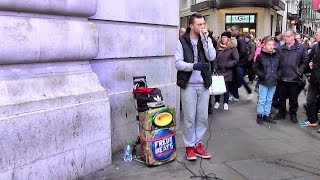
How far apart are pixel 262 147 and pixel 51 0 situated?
3880mm

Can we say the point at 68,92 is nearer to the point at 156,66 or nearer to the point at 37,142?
the point at 37,142

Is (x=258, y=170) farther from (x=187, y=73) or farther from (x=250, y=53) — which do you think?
(x=250, y=53)

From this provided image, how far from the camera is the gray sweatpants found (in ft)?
16.9

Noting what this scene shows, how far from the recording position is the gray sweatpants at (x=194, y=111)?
5.15m

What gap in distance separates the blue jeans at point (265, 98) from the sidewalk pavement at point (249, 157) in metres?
0.31

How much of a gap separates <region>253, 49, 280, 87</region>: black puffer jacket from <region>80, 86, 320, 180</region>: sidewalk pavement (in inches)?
34.8

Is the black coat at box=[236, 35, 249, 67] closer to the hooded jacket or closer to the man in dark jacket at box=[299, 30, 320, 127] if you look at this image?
the hooded jacket

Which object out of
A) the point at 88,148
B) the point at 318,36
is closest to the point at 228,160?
the point at 88,148

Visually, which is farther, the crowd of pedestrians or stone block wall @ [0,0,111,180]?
the crowd of pedestrians

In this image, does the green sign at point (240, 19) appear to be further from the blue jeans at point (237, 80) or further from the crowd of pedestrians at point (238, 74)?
the blue jeans at point (237, 80)

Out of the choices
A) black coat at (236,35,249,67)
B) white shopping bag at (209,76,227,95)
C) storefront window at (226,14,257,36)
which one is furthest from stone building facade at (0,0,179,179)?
storefront window at (226,14,257,36)

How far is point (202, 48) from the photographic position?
5242 mm

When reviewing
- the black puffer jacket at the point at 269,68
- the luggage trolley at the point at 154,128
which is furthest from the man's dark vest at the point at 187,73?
the black puffer jacket at the point at 269,68

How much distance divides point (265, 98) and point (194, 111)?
3.06m
